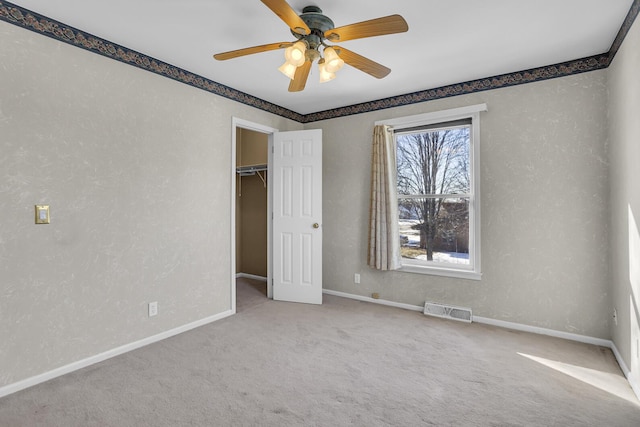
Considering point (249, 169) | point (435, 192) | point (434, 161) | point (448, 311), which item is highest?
point (249, 169)

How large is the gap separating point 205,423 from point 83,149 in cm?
211

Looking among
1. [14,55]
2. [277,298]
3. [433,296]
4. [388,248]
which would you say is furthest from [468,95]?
[14,55]

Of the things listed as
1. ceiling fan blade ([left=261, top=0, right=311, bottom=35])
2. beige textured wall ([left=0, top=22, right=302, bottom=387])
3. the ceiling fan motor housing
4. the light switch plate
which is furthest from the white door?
the light switch plate

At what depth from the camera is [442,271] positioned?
12.0 ft

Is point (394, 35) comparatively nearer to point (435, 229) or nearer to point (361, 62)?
point (361, 62)

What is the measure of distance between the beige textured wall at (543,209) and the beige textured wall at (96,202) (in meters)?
2.54

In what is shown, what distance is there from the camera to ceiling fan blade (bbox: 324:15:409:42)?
1726 millimetres

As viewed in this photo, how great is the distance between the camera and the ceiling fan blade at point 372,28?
5.66 ft

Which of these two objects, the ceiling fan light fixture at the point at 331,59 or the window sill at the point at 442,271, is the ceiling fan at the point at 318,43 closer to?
the ceiling fan light fixture at the point at 331,59

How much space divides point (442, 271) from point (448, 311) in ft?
1.40

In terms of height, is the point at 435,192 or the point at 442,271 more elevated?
the point at 435,192

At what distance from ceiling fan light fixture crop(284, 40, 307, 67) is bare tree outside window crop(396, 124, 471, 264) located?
222 cm

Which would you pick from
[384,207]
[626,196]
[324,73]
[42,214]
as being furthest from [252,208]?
[626,196]

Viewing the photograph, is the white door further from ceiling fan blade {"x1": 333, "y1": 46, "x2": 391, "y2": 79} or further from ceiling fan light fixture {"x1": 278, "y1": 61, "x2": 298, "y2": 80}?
ceiling fan light fixture {"x1": 278, "y1": 61, "x2": 298, "y2": 80}
